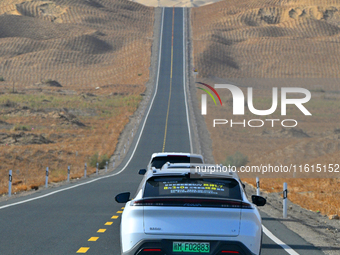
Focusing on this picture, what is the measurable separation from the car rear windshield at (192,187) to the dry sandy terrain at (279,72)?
9.90 metres

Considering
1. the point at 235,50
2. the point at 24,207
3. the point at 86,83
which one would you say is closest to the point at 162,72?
the point at 86,83

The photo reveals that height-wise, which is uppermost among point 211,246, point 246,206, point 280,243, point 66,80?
point 66,80

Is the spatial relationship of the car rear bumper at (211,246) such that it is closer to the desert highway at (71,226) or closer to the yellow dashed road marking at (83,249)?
the desert highway at (71,226)

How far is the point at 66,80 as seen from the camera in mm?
118625

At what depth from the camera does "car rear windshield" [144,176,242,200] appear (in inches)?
249

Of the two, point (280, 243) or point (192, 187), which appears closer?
point (192, 187)

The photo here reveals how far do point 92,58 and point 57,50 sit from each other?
36.7 feet

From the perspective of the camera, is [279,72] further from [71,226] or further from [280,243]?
[280,243]

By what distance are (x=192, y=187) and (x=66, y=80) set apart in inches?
4576

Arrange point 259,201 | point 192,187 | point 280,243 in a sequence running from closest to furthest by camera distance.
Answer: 1. point 192,187
2. point 259,201
3. point 280,243

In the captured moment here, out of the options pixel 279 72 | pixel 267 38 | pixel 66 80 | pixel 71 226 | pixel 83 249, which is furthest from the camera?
pixel 267 38

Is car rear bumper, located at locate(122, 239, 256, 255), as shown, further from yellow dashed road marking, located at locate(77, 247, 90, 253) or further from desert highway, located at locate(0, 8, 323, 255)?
yellow dashed road marking, located at locate(77, 247, 90, 253)

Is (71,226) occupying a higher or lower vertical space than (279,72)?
lower

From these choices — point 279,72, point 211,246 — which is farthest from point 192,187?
point 279,72
